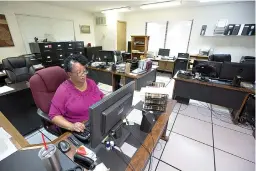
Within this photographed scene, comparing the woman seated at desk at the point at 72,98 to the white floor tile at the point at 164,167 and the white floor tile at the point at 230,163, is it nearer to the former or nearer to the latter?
the white floor tile at the point at 164,167

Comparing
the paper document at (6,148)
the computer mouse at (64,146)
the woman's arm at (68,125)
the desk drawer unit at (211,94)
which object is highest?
the woman's arm at (68,125)

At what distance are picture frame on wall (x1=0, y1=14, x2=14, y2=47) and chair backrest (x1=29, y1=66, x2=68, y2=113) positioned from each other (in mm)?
3530

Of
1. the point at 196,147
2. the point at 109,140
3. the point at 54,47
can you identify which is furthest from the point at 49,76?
the point at 54,47

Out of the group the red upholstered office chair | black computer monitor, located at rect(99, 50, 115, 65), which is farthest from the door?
the red upholstered office chair

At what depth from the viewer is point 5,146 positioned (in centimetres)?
82

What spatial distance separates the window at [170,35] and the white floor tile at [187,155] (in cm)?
426

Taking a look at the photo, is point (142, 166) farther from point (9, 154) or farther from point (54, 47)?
point (54, 47)

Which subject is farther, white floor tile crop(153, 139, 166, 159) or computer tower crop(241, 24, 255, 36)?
computer tower crop(241, 24, 255, 36)

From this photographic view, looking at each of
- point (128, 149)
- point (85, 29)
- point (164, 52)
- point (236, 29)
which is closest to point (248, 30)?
point (236, 29)

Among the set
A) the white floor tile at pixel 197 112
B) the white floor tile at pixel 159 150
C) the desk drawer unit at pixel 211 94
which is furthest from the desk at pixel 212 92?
the white floor tile at pixel 159 150

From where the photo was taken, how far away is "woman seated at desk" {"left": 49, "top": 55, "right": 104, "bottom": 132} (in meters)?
1.07

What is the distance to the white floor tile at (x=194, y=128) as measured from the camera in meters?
1.94

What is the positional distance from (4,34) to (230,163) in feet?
18.3

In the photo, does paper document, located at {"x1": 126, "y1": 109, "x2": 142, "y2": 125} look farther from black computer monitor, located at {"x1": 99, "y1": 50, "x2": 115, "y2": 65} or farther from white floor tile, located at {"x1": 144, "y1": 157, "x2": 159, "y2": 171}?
black computer monitor, located at {"x1": 99, "y1": 50, "x2": 115, "y2": 65}
